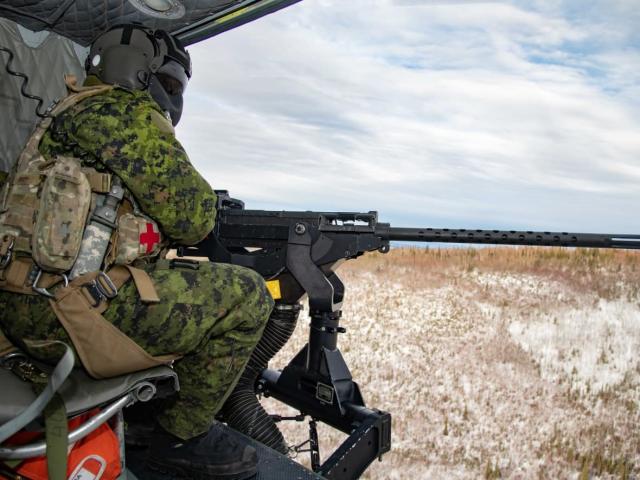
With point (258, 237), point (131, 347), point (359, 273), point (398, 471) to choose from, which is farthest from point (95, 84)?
point (359, 273)

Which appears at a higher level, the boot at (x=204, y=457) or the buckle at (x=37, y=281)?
the buckle at (x=37, y=281)

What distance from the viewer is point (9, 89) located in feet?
11.7

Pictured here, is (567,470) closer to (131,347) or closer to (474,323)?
(474,323)

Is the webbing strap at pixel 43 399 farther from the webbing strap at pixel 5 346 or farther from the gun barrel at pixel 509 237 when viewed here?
the gun barrel at pixel 509 237

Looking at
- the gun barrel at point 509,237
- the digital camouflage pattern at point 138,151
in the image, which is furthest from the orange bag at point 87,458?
the gun barrel at point 509,237

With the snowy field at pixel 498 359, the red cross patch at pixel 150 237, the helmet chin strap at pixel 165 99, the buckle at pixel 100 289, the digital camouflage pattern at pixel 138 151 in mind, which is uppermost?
the helmet chin strap at pixel 165 99

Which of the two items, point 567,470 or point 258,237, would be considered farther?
point 567,470

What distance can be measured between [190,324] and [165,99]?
1.08 metres

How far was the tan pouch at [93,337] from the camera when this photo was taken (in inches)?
69.4

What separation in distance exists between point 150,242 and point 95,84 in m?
0.69

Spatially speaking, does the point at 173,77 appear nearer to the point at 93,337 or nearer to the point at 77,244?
the point at 77,244

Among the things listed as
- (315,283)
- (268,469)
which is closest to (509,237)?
(315,283)

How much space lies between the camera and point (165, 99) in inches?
97.3

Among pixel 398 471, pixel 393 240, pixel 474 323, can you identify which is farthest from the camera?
pixel 474 323
